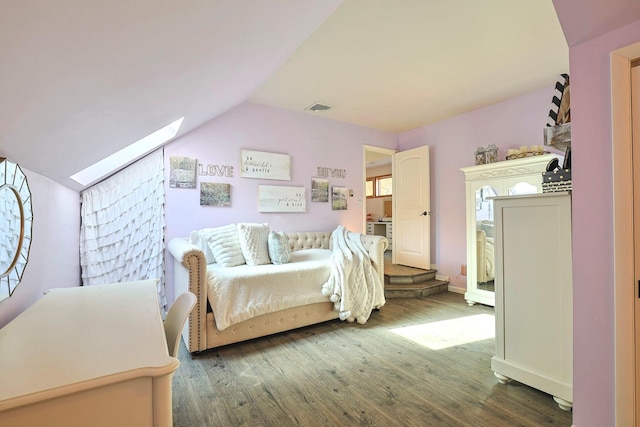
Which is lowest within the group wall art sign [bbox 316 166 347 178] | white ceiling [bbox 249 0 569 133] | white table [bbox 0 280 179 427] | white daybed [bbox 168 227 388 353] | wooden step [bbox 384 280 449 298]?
wooden step [bbox 384 280 449 298]

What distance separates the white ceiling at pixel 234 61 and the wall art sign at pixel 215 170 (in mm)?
Answer: 615

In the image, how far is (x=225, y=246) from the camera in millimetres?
2928

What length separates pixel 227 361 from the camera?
220 cm

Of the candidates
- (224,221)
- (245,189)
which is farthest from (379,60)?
(224,221)

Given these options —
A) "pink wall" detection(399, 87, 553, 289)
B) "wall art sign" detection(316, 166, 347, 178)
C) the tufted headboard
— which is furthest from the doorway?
the tufted headboard

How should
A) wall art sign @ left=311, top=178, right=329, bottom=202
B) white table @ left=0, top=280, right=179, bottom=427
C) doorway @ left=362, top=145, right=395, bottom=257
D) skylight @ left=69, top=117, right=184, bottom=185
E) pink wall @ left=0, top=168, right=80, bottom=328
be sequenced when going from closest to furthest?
white table @ left=0, top=280, right=179, bottom=427
pink wall @ left=0, top=168, right=80, bottom=328
skylight @ left=69, top=117, right=184, bottom=185
wall art sign @ left=311, top=178, right=329, bottom=202
doorway @ left=362, top=145, right=395, bottom=257

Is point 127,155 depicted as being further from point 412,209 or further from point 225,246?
point 412,209

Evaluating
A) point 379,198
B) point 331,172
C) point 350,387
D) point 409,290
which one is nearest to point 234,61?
point 350,387

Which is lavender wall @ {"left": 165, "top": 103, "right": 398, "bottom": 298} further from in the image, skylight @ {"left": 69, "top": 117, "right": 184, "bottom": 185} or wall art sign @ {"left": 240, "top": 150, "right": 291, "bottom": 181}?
skylight @ {"left": 69, "top": 117, "right": 184, "bottom": 185}

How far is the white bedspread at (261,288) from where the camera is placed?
7.70 feet

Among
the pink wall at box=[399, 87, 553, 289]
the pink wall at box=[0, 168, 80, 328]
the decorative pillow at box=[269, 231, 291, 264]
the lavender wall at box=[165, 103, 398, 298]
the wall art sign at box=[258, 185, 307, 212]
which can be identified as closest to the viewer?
the pink wall at box=[0, 168, 80, 328]

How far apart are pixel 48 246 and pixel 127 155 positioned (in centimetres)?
135

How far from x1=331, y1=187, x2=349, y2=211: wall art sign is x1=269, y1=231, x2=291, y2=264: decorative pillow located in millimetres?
1434

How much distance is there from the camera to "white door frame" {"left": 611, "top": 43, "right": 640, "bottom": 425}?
46.3 inches
